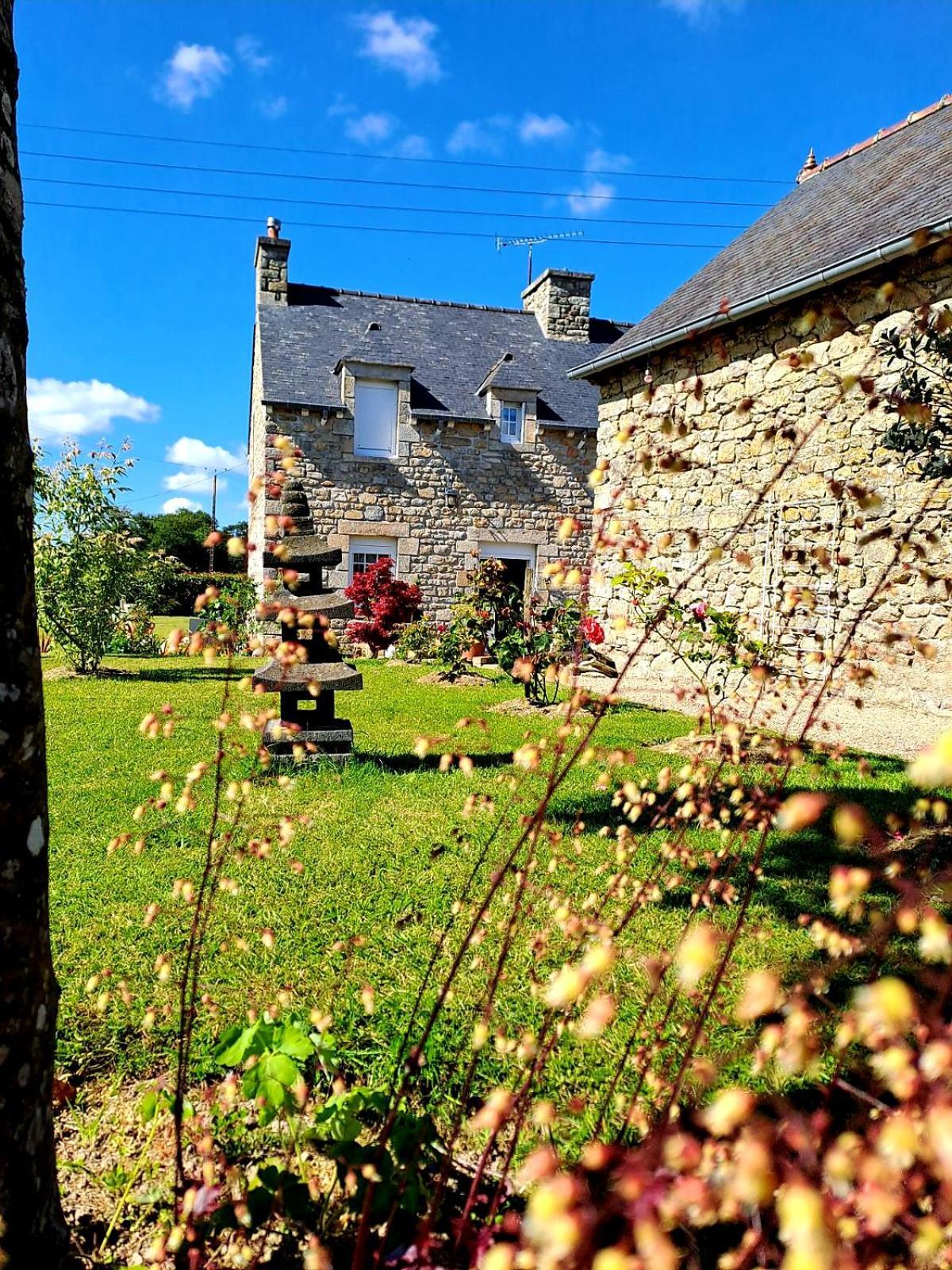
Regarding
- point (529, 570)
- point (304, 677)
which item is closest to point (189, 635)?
point (304, 677)

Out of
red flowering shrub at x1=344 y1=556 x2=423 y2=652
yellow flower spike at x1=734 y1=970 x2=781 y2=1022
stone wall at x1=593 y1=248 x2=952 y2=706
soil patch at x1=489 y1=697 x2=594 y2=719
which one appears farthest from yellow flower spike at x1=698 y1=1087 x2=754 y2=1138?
red flowering shrub at x1=344 y1=556 x2=423 y2=652

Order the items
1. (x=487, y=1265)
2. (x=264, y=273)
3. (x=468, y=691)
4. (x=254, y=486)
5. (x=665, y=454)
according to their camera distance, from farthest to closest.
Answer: (x=264, y=273), (x=468, y=691), (x=254, y=486), (x=665, y=454), (x=487, y=1265)

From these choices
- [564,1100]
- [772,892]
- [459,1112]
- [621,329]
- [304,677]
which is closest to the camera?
[459,1112]

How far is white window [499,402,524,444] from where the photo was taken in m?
16.8

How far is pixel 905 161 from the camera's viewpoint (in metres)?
10.6

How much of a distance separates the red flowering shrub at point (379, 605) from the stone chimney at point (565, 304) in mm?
7356

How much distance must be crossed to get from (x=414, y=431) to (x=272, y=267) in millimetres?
4578

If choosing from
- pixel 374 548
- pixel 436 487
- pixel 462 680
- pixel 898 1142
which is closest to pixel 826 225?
pixel 462 680

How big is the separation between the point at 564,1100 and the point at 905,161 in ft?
39.8

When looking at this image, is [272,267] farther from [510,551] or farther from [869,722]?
[869,722]

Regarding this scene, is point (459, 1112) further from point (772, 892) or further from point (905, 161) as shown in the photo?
point (905, 161)

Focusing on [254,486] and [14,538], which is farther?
[254,486]

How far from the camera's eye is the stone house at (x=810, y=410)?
8.27 meters

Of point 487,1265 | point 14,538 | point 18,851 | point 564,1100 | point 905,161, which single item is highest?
point 905,161
